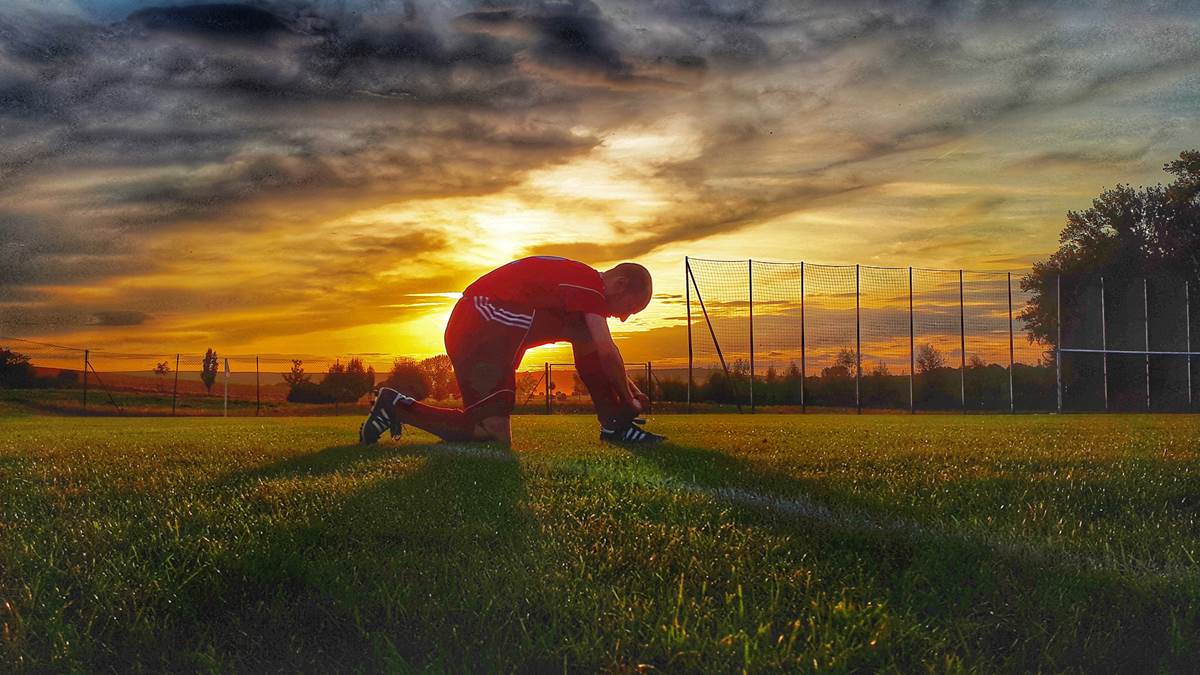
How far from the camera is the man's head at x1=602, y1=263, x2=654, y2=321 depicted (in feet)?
21.2

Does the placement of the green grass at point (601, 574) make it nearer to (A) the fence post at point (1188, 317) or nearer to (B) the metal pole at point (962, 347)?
(B) the metal pole at point (962, 347)

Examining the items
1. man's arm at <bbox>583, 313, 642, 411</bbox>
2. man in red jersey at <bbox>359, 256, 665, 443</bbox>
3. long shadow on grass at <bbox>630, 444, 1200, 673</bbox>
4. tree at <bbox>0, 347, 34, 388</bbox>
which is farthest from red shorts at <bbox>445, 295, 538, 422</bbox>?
tree at <bbox>0, 347, 34, 388</bbox>

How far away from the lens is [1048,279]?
26.5 m

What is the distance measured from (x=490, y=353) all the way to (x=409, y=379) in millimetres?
20691

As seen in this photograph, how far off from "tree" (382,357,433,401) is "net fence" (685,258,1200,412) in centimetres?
889

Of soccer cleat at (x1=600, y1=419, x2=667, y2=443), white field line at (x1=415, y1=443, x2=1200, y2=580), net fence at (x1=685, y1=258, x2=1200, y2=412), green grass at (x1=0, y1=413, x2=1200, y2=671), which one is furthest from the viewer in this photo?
net fence at (x1=685, y1=258, x2=1200, y2=412)

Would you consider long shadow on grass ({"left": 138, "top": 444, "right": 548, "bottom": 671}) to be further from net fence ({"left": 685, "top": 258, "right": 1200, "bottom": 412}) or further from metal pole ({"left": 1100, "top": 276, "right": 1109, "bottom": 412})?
metal pole ({"left": 1100, "top": 276, "right": 1109, "bottom": 412})

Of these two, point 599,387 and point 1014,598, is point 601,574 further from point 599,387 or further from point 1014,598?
point 599,387

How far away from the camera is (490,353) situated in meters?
6.39

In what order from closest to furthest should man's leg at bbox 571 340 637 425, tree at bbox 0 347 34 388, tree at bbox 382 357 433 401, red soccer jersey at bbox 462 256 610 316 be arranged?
red soccer jersey at bbox 462 256 610 316 < man's leg at bbox 571 340 637 425 < tree at bbox 382 357 433 401 < tree at bbox 0 347 34 388

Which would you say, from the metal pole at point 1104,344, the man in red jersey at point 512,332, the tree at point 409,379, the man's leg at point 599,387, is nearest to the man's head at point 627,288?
the man in red jersey at point 512,332

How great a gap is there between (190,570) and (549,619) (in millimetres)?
1129

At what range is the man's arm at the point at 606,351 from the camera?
20.7ft

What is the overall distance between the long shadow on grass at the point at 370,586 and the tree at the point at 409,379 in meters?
21.1
